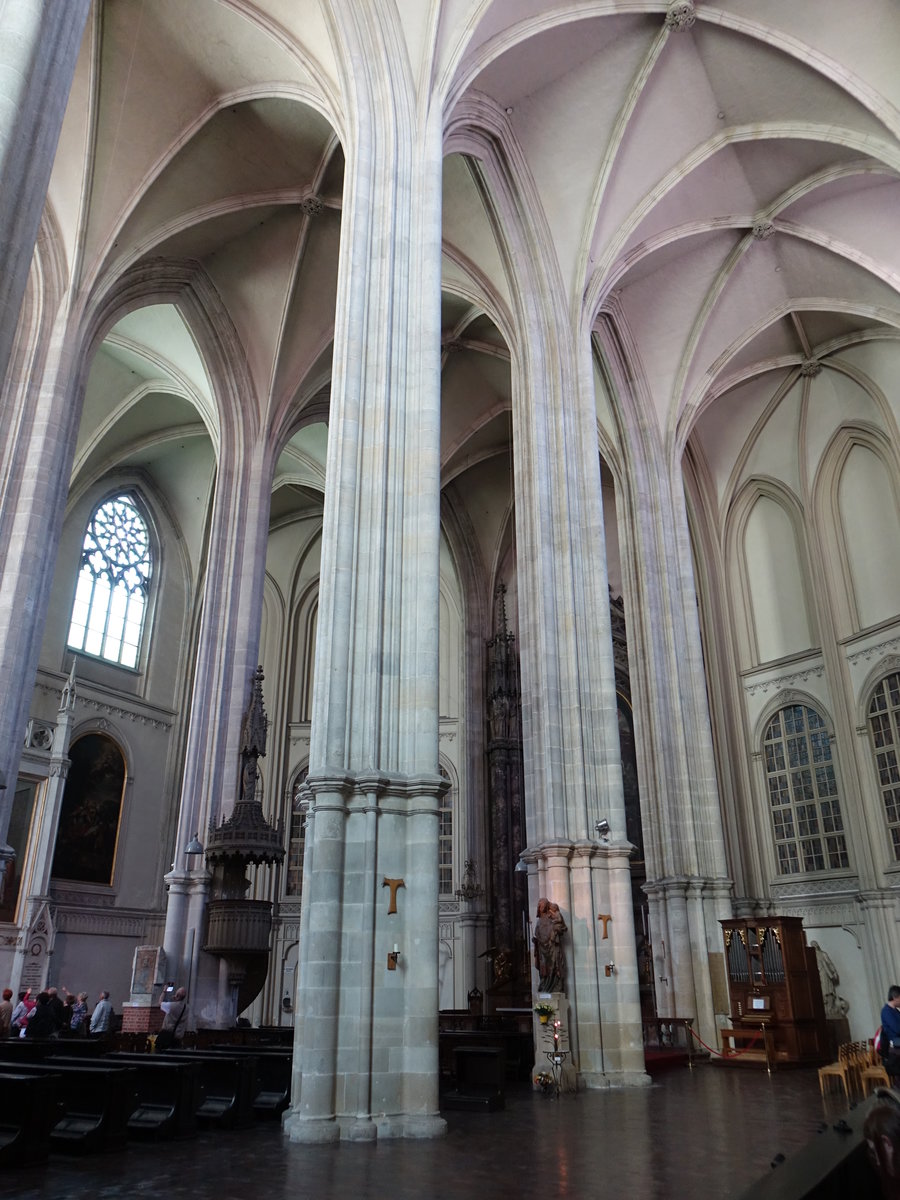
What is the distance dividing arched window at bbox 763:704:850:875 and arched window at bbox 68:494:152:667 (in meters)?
15.8

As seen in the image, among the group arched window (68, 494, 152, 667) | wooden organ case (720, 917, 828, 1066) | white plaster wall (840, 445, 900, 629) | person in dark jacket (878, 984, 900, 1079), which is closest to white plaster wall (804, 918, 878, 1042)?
wooden organ case (720, 917, 828, 1066)

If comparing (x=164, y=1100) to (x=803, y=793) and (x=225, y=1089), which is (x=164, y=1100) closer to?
(x=225, y=1089)

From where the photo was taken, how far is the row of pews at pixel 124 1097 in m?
6.37

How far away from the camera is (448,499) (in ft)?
84.8

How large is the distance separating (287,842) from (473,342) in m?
13.8

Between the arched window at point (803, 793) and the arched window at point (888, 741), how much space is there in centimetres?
115

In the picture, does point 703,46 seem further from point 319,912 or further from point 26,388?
point 319,912

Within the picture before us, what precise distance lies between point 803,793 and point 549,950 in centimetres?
1122

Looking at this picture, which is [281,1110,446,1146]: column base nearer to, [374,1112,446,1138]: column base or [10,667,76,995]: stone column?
[374,1112,446,1138]: column base

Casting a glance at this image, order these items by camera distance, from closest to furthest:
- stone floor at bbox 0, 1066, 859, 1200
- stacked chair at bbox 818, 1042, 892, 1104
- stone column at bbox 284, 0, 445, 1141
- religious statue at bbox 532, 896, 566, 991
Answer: stone floor at bbox 0, 1066, 859, 1200 → stone column at bbox 284, 0, 445, 1141 → stacked chair at bbox 818, 1042, 892, 1104 → religious statue at bbox 532, 896, 566, 991

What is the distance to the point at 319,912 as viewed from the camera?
816 cm

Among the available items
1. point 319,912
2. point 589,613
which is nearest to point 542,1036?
point 319,912

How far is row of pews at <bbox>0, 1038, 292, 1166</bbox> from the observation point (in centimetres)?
637

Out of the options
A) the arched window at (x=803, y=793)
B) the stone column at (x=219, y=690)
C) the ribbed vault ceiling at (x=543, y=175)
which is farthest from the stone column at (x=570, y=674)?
the arched window at (x=803, y=793)
